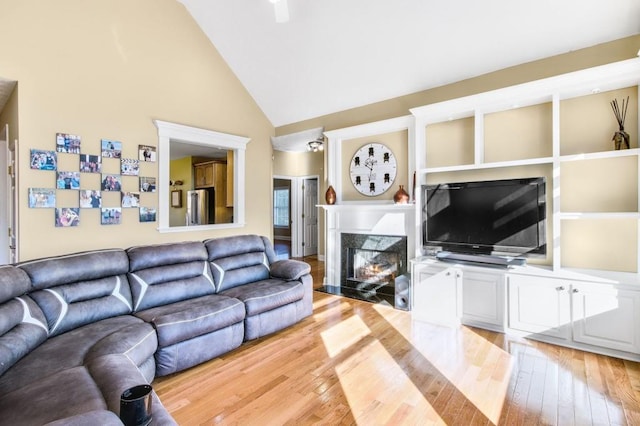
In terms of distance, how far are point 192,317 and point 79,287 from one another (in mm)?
919

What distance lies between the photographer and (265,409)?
6.97 ft

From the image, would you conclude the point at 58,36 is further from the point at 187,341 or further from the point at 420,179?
the point at 420,179

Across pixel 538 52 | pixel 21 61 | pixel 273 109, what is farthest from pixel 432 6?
pixel 21 61

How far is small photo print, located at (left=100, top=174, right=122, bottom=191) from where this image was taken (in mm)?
3646

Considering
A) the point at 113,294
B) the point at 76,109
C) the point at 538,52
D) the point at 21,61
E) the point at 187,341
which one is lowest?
the point at 187,341

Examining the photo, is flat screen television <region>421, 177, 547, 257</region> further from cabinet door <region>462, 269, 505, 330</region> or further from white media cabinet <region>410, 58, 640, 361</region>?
cabinet door <region>462, 269, 505, 330</region>

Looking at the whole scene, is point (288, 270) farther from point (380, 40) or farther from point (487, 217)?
point (380, 40)

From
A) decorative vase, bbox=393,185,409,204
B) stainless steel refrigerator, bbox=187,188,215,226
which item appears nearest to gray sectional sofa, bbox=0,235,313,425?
decorative vase, bbox=393,185,409,204

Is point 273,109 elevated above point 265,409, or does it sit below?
above

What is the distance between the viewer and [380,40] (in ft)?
12.5

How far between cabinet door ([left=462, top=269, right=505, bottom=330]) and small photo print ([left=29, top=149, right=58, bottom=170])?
454 centimetres

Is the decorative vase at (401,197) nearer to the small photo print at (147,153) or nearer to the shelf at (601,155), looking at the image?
the shelf at (601,155)

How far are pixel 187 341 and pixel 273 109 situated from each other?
4.06 metres

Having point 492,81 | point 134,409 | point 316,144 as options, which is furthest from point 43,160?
point 492,81
